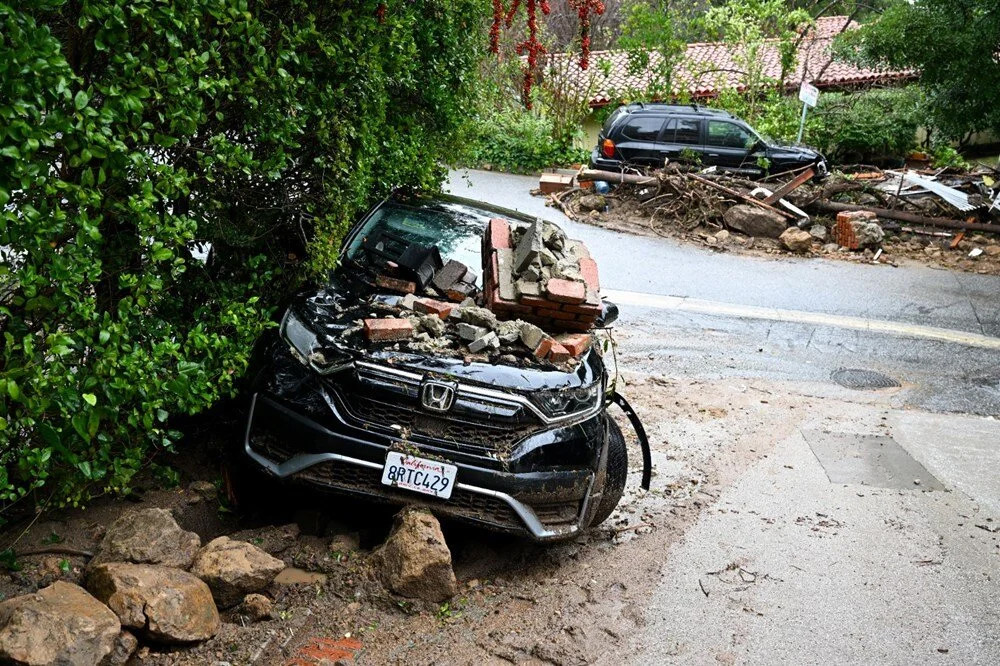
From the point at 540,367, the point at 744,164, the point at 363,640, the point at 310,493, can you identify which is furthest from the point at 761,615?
the point at 744,164

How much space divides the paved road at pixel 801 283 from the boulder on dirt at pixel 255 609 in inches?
313

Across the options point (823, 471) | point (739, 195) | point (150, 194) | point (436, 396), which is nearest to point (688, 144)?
point (739, 195)

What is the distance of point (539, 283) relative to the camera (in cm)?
580

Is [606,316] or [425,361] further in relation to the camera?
A: [606,316]

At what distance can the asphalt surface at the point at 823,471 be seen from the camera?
4.85 metres

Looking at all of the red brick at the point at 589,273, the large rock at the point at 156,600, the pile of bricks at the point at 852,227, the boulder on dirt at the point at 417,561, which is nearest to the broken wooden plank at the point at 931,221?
the pile of bricks at the point at 852,227

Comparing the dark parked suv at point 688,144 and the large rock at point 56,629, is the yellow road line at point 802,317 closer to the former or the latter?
the dark parked suv at point 688,144

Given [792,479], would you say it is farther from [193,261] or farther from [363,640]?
[193,261]

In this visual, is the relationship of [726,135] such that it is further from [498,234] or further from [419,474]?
[419,474]

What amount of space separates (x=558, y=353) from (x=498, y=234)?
4.65 ft

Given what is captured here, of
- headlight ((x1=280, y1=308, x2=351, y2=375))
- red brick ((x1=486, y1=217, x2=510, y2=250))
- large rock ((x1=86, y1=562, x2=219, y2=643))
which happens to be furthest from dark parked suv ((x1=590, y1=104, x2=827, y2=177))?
large rock ((x1=86, y1=562, x2=219, y2=643))

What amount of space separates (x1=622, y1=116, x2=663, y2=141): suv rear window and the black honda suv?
1625 cm

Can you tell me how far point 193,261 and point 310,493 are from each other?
1613mm

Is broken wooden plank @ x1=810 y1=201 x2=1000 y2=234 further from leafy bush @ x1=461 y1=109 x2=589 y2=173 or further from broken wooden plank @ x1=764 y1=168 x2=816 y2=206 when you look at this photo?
leafy bush @ x1=461 y1=109 x2=589 y2=173
